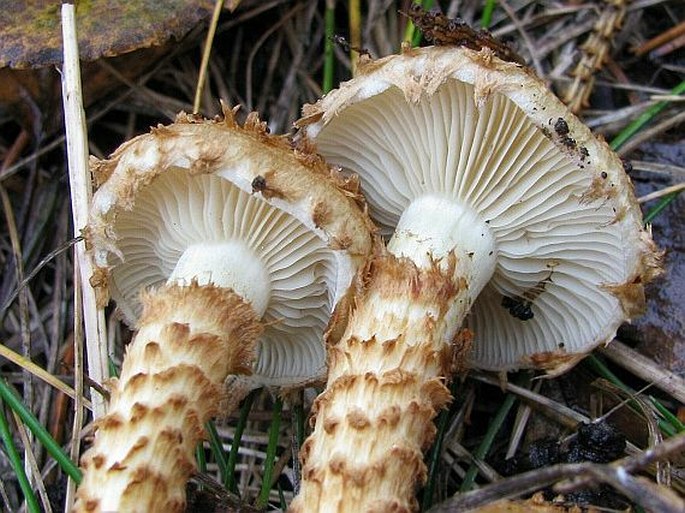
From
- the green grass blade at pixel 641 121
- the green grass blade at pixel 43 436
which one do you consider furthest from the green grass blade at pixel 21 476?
the green grass blade at pixel 641 121

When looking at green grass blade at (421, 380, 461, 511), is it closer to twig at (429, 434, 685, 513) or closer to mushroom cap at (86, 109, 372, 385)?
mushroom cap at (86, 109, 372, 385)

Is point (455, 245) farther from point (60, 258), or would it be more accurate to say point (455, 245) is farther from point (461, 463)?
point (60, 258)

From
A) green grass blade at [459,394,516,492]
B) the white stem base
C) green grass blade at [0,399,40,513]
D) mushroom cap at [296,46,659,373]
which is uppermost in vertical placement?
mushroom cap at [296,46,659,373]

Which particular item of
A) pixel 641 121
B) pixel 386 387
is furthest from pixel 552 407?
pixel 641 121

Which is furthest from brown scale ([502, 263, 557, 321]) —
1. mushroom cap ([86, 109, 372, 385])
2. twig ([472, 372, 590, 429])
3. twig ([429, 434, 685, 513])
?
twig ([429, 434, 685, 513])

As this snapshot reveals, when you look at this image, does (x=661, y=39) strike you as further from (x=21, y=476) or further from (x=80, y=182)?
(x=21, y=476)

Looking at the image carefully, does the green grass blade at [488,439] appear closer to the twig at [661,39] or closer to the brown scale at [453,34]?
the brown scale at [453,34]
